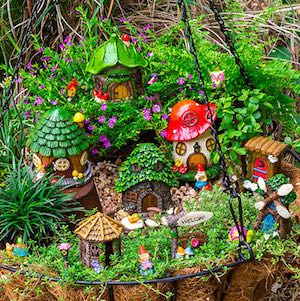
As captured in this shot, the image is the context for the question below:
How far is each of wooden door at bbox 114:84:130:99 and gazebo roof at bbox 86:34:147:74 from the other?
9 cm

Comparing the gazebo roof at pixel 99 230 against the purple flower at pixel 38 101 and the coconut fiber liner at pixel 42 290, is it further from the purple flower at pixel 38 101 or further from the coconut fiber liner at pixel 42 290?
the purple flower at pixel 38 101

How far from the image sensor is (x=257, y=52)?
2582 mm

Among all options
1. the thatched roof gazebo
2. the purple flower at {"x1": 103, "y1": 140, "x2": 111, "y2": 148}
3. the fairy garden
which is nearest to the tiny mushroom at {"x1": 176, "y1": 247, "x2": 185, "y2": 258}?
the fairy garden

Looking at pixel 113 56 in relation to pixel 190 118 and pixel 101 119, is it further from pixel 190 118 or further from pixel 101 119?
pixel 190 118

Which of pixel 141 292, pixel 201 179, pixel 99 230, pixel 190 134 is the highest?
pixel 99 230

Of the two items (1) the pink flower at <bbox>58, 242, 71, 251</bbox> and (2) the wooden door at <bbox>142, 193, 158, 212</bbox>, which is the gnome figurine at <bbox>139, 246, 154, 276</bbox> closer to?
(1) the pink flower at <bbox>58, 242, 71, 251</bbox>

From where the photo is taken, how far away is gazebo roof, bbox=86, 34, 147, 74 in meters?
2.59

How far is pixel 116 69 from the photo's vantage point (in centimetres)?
261

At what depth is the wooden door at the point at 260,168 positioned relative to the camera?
2305 mm

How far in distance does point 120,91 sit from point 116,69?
88 mm

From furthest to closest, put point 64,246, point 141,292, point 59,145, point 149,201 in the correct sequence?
point 149,201 < point 59,145 < point 64,246 < point 141,292

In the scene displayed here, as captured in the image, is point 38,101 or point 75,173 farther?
point 38,101

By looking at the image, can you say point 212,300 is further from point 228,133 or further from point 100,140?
point 100,140

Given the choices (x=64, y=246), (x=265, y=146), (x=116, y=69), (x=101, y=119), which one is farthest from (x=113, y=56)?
(x=64, y=246)
